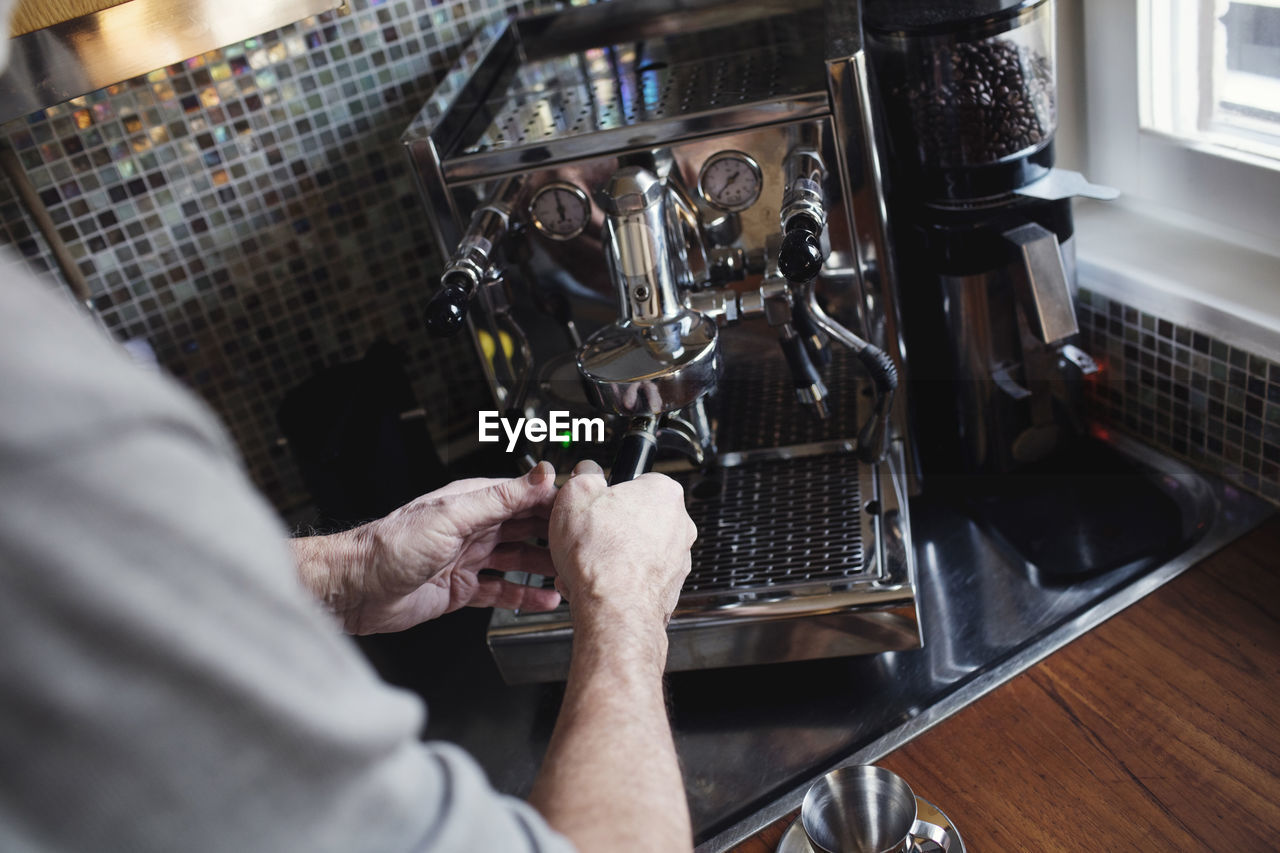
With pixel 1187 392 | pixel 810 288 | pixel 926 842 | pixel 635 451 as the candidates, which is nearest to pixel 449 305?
pixel 635 451

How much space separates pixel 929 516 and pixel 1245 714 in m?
0.35

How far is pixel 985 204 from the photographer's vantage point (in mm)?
973

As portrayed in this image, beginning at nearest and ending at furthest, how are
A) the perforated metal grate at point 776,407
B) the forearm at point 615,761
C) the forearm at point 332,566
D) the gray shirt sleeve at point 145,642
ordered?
the gray shirt sleeve at point 145,642 < the forearm at point 615,761 < the forearm at point 332,566 < the perforated metal grate at point 776,407

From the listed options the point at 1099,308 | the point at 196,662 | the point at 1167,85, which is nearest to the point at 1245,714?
the point at 1099,308

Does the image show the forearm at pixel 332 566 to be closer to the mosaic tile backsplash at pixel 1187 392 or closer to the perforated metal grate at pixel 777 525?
the perforated metal grate at pixel 777 525

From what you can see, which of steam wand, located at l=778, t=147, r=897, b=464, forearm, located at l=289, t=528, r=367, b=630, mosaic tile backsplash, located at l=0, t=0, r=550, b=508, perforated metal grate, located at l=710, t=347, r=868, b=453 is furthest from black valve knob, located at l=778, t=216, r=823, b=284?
mosaic tile backsplash, located at l=0, t=0, r=550, b=508

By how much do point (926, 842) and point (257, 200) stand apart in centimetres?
98

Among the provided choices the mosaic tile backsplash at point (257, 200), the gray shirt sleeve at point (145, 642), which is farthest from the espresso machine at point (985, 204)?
the gray shirt sleeve at point (145, 642)

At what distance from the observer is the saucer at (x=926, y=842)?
29.0 inches

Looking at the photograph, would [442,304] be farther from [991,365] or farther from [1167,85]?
[1167,85]

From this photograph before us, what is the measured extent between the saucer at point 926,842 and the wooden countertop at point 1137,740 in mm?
14

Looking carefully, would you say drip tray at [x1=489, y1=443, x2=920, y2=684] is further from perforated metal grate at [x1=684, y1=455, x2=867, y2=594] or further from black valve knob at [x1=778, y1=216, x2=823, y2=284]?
black valve knob at [x1=778, y1=216, x2=823, y2=284]

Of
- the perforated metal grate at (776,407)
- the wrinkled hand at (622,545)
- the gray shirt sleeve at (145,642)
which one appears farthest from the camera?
the perforated metal grate at (776,407)

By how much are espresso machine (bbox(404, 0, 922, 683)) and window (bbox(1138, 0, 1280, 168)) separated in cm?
35
